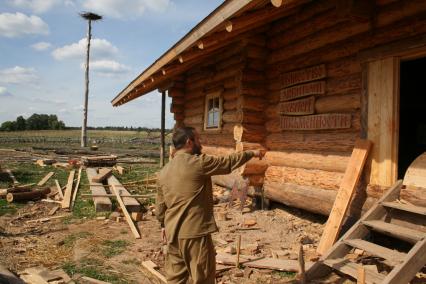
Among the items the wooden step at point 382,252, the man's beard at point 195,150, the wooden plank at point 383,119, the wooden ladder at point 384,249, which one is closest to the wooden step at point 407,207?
the wooden ladder at point 384,249

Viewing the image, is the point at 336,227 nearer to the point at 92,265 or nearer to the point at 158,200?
the point at 158,200

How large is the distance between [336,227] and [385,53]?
247 cm

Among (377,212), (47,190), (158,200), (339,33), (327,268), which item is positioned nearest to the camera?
(158,200)

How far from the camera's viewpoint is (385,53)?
5.12m

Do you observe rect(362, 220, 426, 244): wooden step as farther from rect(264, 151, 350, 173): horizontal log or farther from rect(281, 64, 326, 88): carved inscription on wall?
rect(281, 64, 326, 88): carved inscription on wall

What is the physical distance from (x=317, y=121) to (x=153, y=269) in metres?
3.60

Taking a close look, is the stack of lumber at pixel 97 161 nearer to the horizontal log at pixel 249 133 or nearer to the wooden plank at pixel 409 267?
the horizontal log at pixel 249 133

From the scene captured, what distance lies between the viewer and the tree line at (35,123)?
86.8 m

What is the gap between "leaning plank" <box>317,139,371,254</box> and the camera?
16.9ft

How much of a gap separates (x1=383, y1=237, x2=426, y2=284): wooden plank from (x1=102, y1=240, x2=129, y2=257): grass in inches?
155

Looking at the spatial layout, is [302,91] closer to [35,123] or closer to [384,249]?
[384,249]

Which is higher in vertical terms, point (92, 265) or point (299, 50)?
point (299, 50)

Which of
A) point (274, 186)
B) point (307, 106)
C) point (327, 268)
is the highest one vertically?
point (307, 106)

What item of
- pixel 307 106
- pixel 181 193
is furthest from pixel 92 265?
pixel 307 106
